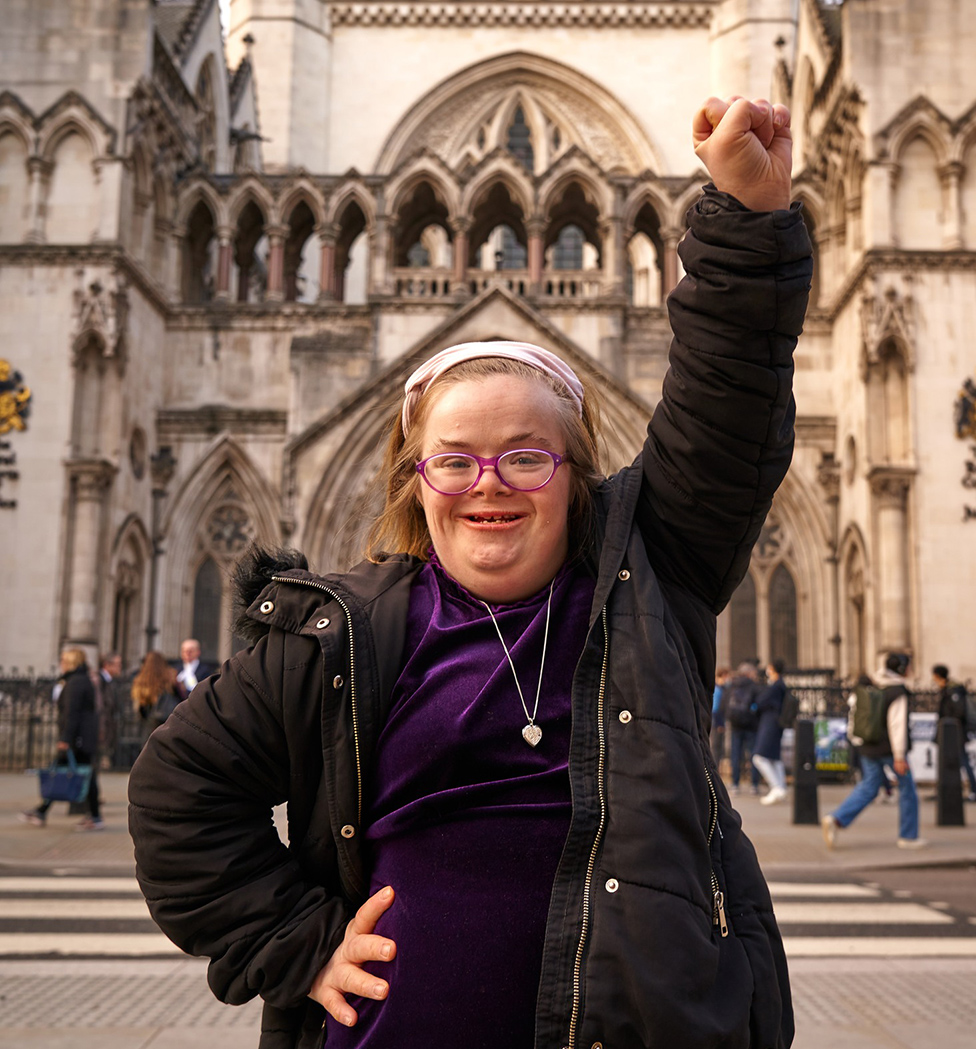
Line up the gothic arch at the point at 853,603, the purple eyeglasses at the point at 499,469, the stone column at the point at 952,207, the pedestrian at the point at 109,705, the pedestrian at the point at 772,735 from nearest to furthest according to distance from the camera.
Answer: the purple eyeglasses at the point at 499,469 < the pedestrian at the point at 772,735 < the pedestrian at the point at 109,705 < the gothic arch at the point at 853,603 < the stone column at the point at 952,207

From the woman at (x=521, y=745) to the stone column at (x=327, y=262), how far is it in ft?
79.8

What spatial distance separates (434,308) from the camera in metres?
24.8

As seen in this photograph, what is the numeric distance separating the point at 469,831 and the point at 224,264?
2544 centimetres

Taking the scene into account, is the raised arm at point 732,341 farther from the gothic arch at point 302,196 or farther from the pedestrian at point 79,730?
the gothic arch at point 302,196

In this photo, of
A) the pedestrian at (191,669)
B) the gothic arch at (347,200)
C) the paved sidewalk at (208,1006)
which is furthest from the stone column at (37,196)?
the paved sidewalk at (208,1006)

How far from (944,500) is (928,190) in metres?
6.10

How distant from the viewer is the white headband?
7.20ft

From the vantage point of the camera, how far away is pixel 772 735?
49.1ft

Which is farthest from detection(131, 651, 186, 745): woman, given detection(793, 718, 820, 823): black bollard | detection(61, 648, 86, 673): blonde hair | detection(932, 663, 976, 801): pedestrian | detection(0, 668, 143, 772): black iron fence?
detection(932, 663, 976, 801): pedestrian

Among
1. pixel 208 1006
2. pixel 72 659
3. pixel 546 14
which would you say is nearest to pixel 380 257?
pixel 546 14

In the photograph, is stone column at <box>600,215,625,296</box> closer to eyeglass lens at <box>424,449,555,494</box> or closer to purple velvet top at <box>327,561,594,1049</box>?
eyeglass lens at <box>424,449,555,494</box>

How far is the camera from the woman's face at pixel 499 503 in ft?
6.89

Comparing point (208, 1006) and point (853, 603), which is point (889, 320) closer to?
point (853, 603)

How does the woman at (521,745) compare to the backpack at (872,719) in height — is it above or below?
above
